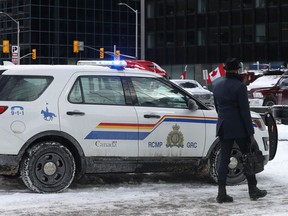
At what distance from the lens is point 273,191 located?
769cm

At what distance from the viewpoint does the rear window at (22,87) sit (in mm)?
7273

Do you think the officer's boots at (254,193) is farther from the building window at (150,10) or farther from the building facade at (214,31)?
the building window at (150,10)

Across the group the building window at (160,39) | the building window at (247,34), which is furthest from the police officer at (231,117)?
the building window at (160,39)

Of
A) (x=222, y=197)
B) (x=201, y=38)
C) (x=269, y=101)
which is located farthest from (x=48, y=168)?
(x=201, y=38)

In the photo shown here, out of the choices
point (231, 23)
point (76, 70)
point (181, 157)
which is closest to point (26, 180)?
point (76, 70)

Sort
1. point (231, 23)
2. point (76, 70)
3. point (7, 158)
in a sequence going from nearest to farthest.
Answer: point (7, 158) → point (76, 70) → point (231, 23)

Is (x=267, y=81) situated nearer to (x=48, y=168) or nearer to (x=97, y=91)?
(x=97, y=91)

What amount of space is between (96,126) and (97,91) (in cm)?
54

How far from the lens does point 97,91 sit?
7.64 m

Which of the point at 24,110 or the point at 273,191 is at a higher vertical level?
the point at 24,110

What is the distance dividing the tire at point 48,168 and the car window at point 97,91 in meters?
0.75

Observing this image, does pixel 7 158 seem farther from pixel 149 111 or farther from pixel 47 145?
pixel 149 111

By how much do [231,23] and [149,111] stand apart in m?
53.7

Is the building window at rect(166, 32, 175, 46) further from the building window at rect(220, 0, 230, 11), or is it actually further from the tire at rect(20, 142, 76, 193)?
the tire at rect(20, 142, 76, 193)
